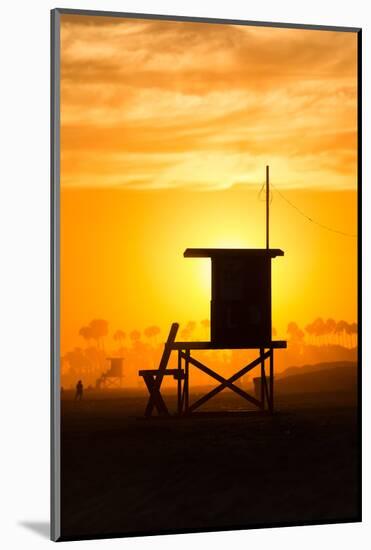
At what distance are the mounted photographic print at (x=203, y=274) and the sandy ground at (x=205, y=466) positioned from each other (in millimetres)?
15

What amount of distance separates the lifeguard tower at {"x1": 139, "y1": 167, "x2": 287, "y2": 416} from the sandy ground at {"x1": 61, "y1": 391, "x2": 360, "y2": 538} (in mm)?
127

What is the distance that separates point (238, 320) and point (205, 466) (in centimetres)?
119

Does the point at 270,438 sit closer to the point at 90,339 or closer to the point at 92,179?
the point at 90,339

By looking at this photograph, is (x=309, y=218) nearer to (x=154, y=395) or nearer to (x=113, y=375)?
(x=154, y=395)

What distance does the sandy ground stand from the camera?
11047 millimetres

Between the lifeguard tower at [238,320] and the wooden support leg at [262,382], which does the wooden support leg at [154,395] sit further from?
the wooden support leg at [262,382]

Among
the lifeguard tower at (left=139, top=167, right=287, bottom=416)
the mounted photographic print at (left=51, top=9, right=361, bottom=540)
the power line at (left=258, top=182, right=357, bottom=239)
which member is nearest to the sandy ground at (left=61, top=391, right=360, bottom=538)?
the mounted photographic print at (left=51, top=9, right=361, bottom=540)

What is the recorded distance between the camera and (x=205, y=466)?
37.1ft

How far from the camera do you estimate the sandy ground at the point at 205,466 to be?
11047mm

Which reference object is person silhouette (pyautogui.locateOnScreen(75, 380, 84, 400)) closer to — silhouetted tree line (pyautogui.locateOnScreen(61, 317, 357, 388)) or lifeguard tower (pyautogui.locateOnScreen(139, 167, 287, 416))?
silhouetted tree line (pyautogui.locateOnScreen(61, 317, 357, 388))

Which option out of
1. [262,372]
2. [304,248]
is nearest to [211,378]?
[262,372]

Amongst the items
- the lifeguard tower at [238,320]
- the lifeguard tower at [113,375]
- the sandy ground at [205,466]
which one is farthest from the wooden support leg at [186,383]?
the lifeguard tower at [113,375]

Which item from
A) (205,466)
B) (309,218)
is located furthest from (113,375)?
(309,218)

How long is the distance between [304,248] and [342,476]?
6.06 feet
